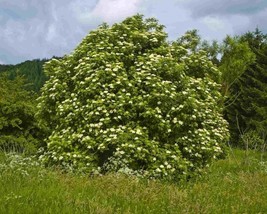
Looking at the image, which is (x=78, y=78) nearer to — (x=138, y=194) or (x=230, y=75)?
(x=138, y=194)

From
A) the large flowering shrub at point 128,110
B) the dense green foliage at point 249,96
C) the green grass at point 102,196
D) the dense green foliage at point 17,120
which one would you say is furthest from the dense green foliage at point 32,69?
the green grass at point 102,196

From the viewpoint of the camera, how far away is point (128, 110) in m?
13.1

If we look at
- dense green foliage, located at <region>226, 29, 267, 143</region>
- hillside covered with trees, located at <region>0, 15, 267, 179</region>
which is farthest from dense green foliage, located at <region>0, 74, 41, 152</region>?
dense green foliage, located at <region>226, 29, 267, 143</region>

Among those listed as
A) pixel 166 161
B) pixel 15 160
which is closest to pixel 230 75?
pixel 166 161

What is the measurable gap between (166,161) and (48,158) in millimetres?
3677

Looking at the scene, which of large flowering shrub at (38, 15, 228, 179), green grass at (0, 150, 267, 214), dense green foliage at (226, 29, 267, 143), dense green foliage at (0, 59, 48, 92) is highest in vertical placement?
dense green foliage at (0, 59, 48, 92)

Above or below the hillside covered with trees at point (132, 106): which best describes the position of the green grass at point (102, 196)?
below

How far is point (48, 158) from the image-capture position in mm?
13422

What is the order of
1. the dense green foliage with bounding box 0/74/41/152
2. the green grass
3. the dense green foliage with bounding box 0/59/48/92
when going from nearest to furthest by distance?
the green grass
the dense green foliage with bounding box 0/74/41/152
the dense green foliage with bounding box 0/59/48/92

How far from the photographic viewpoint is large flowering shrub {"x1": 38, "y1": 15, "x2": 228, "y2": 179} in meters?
12.5

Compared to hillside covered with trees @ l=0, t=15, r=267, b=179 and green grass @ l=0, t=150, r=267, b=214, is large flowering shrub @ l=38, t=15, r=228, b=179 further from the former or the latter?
green grass @ l=0, t=150, r=267, b=214

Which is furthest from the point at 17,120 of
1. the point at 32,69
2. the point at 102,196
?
the point at 32,69

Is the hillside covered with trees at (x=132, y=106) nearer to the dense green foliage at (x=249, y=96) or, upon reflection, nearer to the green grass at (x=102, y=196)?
the green grass at (x=102, y=196)

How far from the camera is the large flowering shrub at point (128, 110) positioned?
40.9 ft
